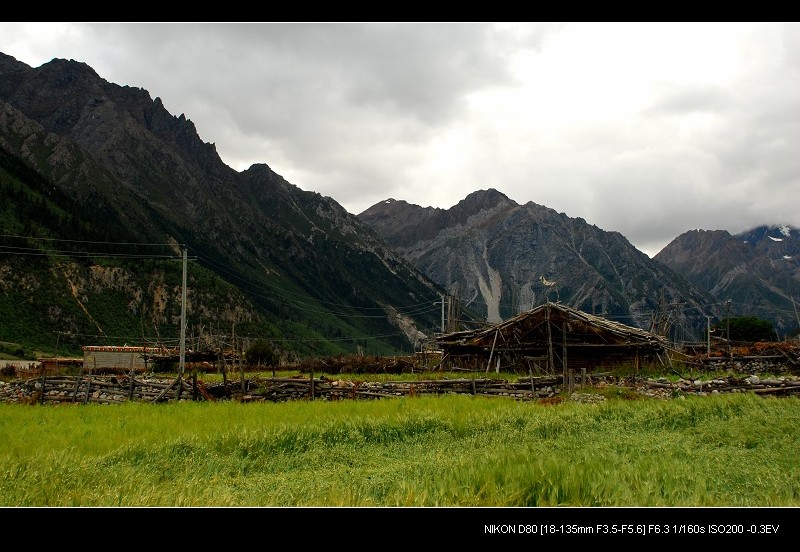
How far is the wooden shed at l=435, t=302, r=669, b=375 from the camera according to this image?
1400 inches

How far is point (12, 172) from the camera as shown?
137m

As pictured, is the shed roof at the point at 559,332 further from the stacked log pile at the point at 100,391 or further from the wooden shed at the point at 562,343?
the stacked log pile at the point at 100,391

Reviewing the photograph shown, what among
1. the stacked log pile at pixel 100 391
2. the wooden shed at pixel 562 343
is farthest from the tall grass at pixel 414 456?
the wooden shed at pixel 562 343

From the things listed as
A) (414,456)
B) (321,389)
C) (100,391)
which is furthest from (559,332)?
(414,456)

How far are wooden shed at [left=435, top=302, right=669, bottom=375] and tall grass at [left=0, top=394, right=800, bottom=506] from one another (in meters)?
19.3

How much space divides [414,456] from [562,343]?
2860 cm

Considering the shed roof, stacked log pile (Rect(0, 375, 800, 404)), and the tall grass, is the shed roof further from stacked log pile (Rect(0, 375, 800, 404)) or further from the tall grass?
the tall grass

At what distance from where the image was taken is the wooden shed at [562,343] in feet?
117

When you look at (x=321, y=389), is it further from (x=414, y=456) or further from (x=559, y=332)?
(x=559, y=332)

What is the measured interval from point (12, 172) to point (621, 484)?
16884 centimetres

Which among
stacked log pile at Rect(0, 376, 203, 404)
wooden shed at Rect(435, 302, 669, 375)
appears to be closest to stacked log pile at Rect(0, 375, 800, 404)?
stacked log pile at Rect(0, 376, 203, 404)
